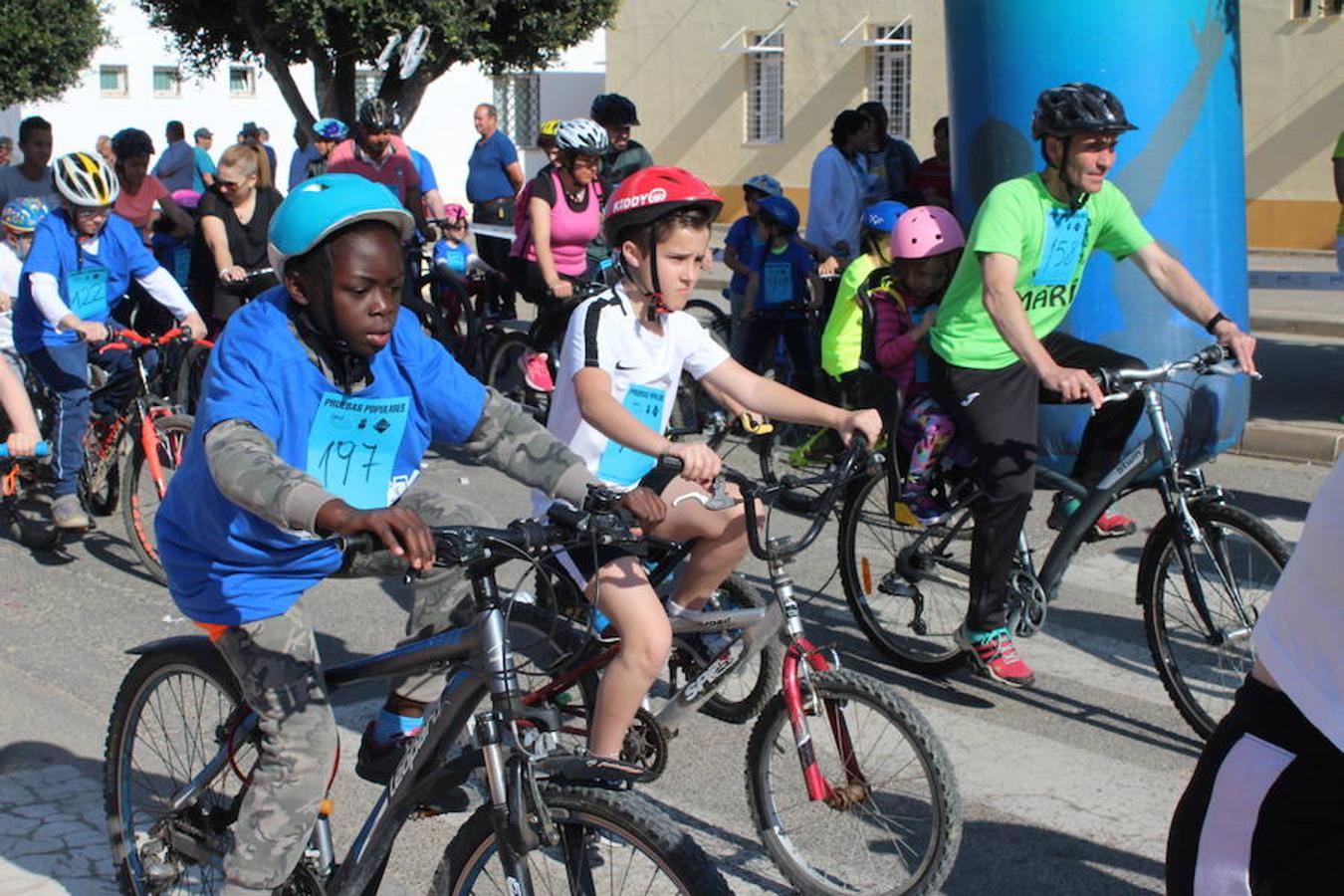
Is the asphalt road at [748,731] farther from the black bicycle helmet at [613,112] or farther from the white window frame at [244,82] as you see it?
the white window frame at [244,82]

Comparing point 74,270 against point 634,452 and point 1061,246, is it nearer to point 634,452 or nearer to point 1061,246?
point 634,452

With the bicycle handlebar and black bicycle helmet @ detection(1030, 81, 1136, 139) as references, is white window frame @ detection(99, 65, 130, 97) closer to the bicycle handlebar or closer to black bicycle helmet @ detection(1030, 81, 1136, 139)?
the bicycle handlebar

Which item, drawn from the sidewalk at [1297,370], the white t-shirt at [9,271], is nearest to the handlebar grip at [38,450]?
the white t-shirt at [9,271]

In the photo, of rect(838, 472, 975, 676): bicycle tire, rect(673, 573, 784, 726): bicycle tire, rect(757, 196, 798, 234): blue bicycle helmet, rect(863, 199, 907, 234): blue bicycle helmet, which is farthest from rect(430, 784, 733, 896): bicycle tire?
rect(757, 196, 798, 234): blue bicycle helmet

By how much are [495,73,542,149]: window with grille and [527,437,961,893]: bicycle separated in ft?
115

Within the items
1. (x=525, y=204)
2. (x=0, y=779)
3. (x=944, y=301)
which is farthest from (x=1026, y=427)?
(x=525, y=204)

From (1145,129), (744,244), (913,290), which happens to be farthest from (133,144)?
(1145,129)

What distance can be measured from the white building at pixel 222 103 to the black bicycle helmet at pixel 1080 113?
111 feet

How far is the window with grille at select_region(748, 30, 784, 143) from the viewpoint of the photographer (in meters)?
29.0

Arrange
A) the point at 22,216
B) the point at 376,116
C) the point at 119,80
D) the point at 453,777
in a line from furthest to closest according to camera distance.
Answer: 1. the point at 119,80
2. the point at 376,116
3. the point at 22,216
4. the point at 453,777

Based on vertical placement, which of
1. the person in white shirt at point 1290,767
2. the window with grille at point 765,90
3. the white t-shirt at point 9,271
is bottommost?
the person in white shirt at point 1290,767

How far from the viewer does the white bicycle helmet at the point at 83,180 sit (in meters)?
7.51

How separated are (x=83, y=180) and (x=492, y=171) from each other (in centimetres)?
799

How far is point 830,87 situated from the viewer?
92.0ft
